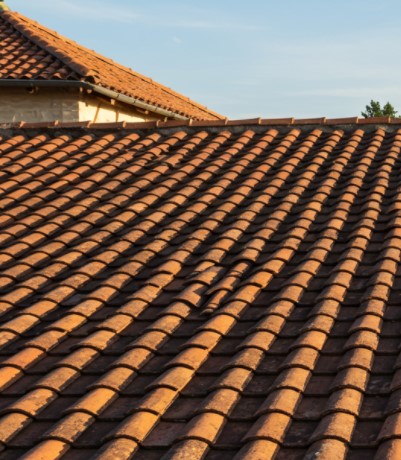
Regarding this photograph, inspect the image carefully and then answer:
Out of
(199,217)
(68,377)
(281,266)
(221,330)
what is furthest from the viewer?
(199,217)

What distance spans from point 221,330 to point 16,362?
3.82 feet

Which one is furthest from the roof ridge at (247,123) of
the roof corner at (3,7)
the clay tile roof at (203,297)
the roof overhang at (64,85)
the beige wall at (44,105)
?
the roof corner at (3,7)

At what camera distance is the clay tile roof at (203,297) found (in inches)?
144

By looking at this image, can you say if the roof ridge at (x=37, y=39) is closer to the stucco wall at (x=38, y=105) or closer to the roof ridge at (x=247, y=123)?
the stucco wall at (x=38, y=105)

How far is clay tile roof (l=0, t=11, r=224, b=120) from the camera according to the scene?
14.1m

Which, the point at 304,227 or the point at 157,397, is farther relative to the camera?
the point at 304,227

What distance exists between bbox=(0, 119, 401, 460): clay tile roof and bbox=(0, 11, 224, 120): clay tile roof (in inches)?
218

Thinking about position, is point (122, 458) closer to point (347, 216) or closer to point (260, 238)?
point (260, 238)

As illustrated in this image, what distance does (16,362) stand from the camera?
14.8 ft

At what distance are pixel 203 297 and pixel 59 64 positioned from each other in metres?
10.2

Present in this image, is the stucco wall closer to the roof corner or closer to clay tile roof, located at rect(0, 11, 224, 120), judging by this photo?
clay tile roof, located at rect(0, 11, 224, 120)

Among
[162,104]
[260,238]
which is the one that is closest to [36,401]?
[260,238]

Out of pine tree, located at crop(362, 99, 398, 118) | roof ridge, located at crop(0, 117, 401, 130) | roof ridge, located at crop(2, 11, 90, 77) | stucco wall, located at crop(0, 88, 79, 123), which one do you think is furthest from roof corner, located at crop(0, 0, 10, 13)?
pine tree, located at crop(362, 99, 398, 118)

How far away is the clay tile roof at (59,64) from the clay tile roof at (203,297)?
218 inches
